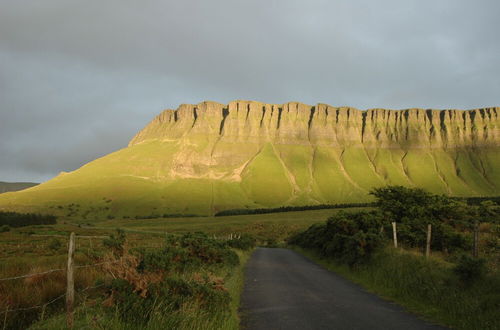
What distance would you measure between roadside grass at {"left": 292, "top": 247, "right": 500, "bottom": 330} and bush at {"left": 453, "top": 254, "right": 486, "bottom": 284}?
16 cm

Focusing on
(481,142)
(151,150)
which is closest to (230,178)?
(151,150)

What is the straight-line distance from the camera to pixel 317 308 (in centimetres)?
1085

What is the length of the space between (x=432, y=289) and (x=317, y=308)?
12.5 ft

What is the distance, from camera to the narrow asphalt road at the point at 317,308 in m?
9.06

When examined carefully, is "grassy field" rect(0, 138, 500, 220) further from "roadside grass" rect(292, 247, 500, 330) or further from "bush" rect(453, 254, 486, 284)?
"bush" rect(453, 254, 486, 284)

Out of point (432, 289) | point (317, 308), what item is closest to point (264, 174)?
point (432, 289)

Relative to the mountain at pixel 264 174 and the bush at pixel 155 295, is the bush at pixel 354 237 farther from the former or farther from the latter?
the mountain at pixel 264 174

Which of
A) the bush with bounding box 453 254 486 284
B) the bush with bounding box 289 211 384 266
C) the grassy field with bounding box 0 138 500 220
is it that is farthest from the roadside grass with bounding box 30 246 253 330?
the grassy field with bounding box 0 138 500 220

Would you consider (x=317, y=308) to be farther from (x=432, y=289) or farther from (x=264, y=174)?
(x=264, y=174)

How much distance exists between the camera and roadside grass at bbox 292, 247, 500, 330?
913cm

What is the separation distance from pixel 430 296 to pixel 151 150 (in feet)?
630

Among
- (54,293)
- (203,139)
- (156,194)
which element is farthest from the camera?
(203,139)

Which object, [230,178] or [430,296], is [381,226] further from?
[230,178]

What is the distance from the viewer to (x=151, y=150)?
636 ft
